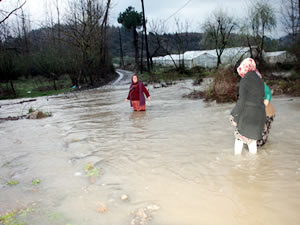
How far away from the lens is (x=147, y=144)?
5969mm

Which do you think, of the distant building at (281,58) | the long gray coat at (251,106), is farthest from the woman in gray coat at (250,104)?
the distant building at (281,58)

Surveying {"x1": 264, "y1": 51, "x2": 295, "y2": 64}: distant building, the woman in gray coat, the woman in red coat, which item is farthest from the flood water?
{"x1": 264, "y1": 51, "x2": 295, "y2": 64}: distant building

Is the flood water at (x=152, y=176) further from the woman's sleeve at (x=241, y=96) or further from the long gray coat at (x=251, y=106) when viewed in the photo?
the woman's sleeve at (x=241, y=96)

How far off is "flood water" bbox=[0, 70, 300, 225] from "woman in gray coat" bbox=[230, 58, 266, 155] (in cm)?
56

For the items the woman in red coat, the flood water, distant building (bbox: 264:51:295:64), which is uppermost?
distant building (bbox: 264:51:295:64)

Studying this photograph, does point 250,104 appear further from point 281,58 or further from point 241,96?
point 281,58

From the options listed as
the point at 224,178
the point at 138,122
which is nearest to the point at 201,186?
the point at 224,178

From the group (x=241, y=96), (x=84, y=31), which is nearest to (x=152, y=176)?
(x=241, y=96)

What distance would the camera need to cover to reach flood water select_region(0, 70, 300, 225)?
10.4 ft

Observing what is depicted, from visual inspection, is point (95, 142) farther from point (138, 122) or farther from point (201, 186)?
point (201, 186)

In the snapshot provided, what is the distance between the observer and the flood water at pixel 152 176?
3.16 meters

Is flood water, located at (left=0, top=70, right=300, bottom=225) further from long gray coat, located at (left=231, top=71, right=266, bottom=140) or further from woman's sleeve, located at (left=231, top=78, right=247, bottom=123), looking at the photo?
woman's sleeve, located at (left=231, top=78, right=247, bottom=123)

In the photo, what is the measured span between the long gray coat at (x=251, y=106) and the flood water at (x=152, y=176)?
56 centimetres

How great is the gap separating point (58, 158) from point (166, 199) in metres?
2.60
